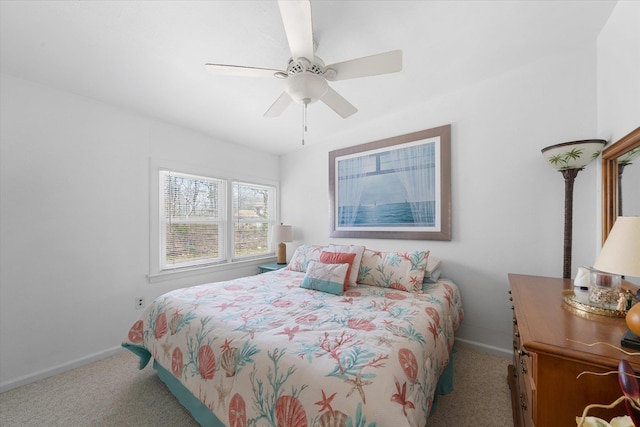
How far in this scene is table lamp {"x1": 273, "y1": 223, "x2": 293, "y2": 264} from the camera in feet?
11.5

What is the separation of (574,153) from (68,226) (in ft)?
12.9

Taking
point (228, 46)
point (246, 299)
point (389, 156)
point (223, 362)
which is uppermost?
point (228, 46)

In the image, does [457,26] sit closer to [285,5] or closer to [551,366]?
[285,5]

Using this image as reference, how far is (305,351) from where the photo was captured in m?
1.11

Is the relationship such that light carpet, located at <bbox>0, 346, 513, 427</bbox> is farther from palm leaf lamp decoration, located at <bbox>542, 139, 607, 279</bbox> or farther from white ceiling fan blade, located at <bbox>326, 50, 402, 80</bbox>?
white ceiling fan blade, located at <bbox>326, 50, 402, 80</bbox>

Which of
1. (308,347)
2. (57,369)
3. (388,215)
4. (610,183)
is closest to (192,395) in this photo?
(308,347)

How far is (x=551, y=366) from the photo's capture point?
805 millimetres

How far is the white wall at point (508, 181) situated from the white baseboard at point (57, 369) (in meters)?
3.20

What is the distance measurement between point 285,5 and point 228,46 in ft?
2.57

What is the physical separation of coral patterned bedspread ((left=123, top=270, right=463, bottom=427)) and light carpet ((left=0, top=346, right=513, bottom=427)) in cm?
32

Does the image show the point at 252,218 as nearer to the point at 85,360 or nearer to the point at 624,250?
the point at 85,360

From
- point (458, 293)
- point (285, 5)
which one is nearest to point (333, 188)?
point (458, 293)

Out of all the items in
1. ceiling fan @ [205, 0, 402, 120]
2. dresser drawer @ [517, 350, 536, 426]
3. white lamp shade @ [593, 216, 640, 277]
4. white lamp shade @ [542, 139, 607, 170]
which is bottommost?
dresser drawer @ [517, 350, 536, 426]

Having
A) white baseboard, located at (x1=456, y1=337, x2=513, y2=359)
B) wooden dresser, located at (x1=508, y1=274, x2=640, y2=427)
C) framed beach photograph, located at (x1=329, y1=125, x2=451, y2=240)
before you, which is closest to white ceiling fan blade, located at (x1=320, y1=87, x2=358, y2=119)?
framed beach photograph, located at (x1=329, y1=125, x2=451, y2=240)
